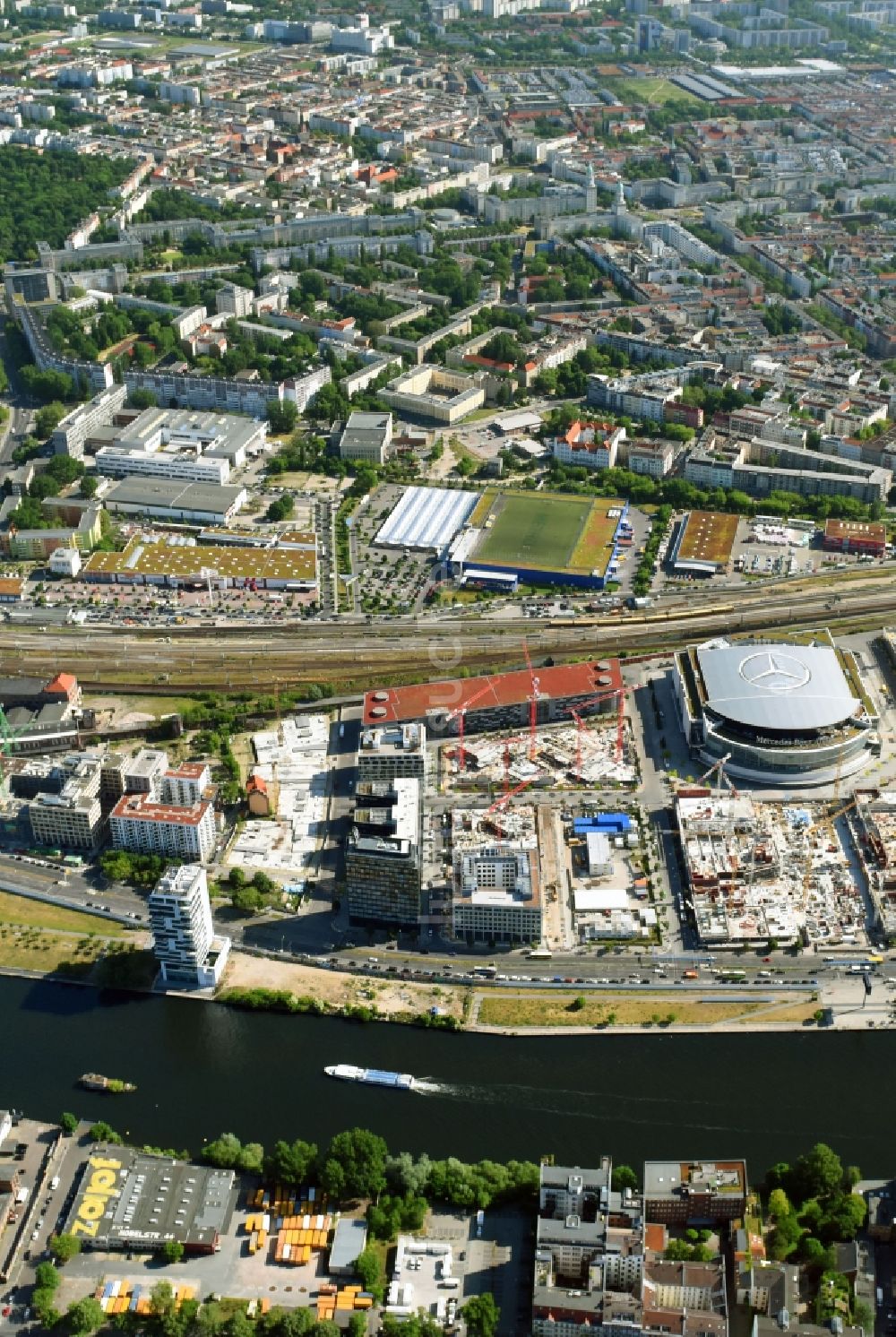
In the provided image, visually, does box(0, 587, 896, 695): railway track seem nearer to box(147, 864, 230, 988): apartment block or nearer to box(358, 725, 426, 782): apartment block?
box(358, 725, 426, 782): apartment block

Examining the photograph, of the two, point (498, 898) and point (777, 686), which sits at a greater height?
point (498, 898)

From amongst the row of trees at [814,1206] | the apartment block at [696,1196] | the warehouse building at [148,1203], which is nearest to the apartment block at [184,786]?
the warehouse building at [148,1203]

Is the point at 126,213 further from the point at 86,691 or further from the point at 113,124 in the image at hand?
the point at 86,691

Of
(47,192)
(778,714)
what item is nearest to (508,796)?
(778,714)

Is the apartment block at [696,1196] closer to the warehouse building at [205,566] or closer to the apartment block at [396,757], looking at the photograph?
the apartment block at [396,757]

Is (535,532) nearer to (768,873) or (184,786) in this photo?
(184,786)

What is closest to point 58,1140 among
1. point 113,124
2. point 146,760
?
point 146,760
